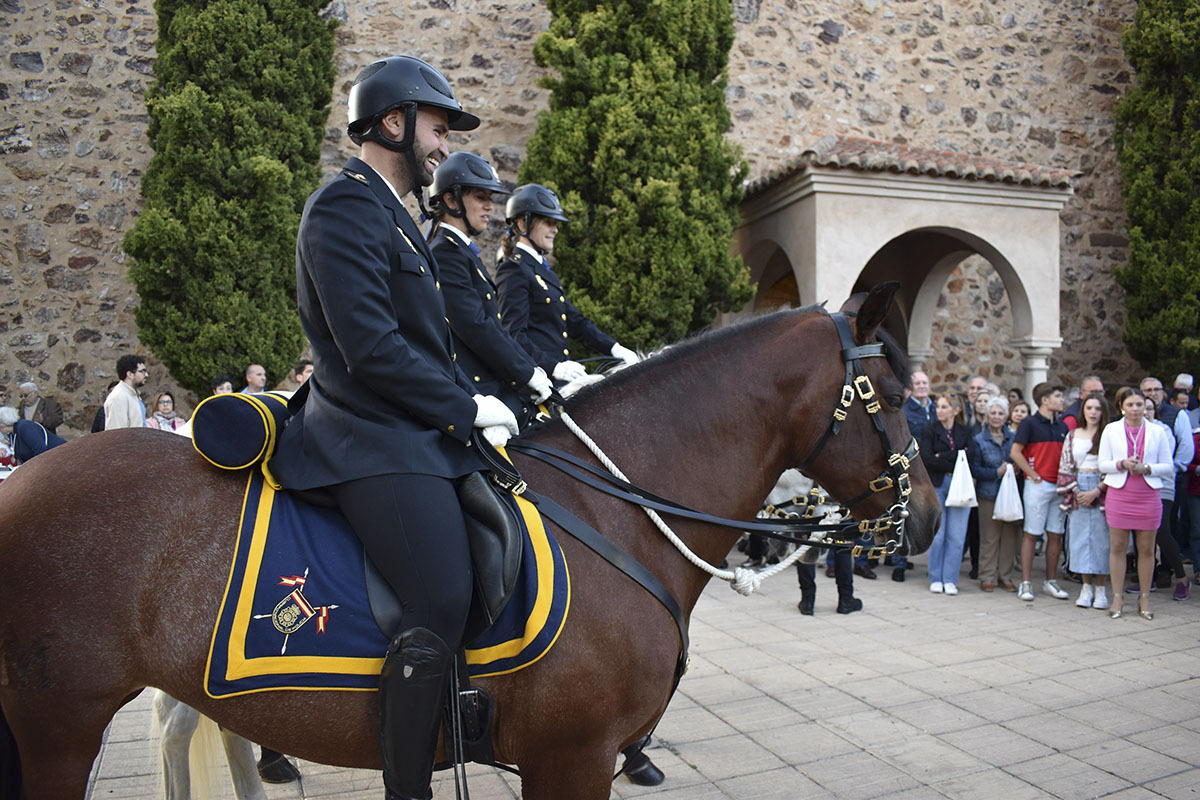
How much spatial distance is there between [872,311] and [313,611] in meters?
1.83

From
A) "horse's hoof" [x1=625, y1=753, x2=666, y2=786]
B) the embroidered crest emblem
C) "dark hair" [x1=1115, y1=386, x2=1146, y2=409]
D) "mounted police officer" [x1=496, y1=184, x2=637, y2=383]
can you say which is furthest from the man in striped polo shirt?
the embroidered crest emblem

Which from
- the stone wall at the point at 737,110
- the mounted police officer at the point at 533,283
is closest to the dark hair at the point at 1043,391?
the stone wall at the point at 737,110

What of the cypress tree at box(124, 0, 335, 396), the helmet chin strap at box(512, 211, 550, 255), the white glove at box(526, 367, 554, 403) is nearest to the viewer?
the white glove at box(526, 367, 554, 403)

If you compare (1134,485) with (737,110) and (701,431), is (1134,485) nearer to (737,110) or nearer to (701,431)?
(701,431)

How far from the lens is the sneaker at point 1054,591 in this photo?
7.71 m

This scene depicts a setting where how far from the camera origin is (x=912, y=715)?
4.61 metres

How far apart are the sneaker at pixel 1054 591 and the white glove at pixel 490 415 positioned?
24.3ft

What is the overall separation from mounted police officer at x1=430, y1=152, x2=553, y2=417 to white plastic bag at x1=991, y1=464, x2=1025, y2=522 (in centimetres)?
611

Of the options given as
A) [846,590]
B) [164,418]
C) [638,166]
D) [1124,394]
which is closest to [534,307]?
[846,590]

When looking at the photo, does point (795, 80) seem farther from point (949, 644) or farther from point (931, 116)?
point (949, 644)

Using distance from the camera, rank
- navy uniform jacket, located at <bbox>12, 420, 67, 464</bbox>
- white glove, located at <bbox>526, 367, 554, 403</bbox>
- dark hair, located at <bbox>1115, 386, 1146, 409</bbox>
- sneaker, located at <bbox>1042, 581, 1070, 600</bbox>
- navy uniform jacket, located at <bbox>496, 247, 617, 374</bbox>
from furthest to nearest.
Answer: sneaker, located at <bbox>1042, 581, 1070, 600</bbox>
dark hair, located at <bbox>1115, 386, 1146, 409</bbox>
navy uniform jacket, located at <bbox>12, 420, 67, 464</bbox>
navy uniform jacket, located at <bbox>496, 247, 617, 374</bbox>
white glove, located at <bbox>526, 367, 554, 403</bbox>

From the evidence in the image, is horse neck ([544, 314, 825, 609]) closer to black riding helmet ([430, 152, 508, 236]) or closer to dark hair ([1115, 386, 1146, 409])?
black riding helmet ([430, 152, 508, 236])

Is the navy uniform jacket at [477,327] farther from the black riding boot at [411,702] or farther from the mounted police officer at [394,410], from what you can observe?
the black riding boot at [411,702]

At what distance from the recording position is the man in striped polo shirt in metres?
7.84
